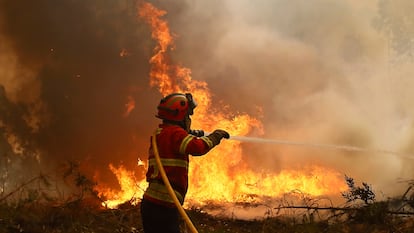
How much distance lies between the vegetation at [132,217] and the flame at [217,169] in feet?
7.59

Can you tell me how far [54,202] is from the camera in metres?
6.23

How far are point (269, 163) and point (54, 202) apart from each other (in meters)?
5.34

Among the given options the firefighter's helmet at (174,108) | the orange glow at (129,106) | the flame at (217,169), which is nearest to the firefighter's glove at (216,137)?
the firefighter's helmet at (174,108)

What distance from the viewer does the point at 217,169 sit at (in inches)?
393

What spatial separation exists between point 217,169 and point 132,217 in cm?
354

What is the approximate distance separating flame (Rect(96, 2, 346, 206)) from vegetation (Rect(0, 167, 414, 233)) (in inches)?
91.0

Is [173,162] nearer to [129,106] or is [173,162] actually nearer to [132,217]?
[132,217]

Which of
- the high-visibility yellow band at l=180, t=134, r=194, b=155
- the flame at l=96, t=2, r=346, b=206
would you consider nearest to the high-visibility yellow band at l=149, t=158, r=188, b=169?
the high-visibility yellow band at l=180, t=134, r=194, b=155

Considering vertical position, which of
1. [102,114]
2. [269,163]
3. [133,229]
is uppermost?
[102,114]

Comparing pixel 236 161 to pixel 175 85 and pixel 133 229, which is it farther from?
pixel 133 229

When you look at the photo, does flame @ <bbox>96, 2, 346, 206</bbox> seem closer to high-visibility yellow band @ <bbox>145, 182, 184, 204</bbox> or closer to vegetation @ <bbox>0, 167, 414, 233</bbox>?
vegetation @ <bbox>0, 167, 414, 233</bbox>

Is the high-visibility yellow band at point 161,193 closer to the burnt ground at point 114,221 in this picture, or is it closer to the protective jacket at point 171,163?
the protective jacket at point 171,163

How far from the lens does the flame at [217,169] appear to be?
934 centimetres

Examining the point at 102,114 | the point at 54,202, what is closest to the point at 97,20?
the point at 102,114
